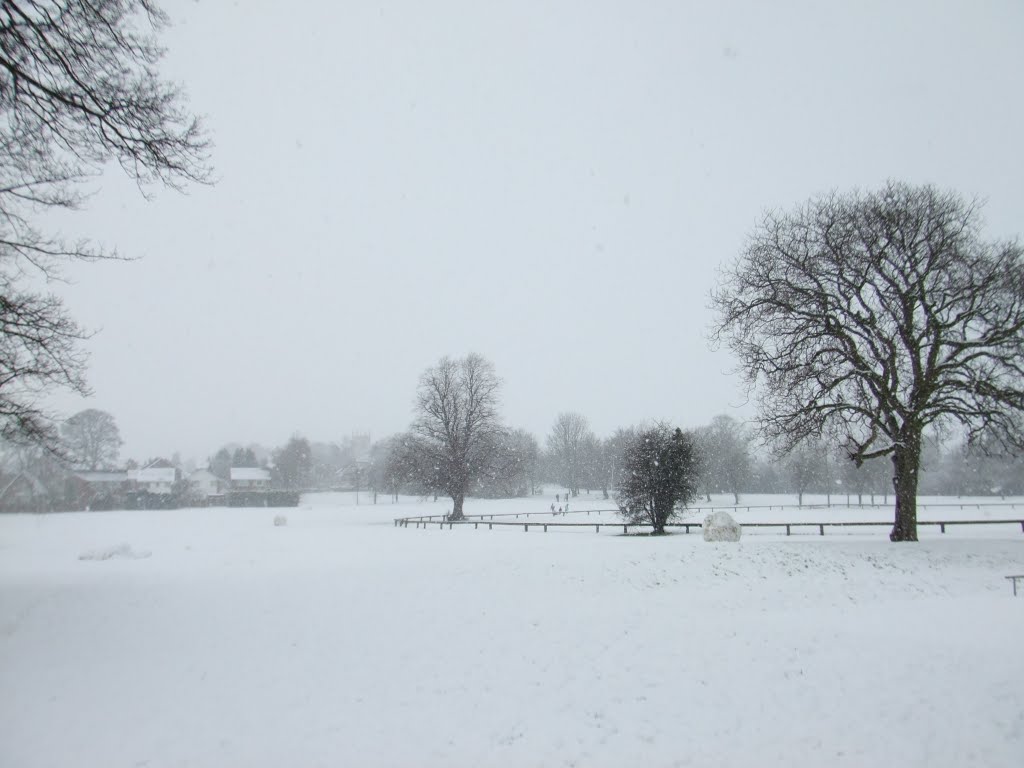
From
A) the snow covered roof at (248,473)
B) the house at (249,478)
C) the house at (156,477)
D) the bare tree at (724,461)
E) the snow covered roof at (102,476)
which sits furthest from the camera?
the house at (249,478)

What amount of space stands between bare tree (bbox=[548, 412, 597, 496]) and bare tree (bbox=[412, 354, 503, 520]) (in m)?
58.5

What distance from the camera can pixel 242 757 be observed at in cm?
729

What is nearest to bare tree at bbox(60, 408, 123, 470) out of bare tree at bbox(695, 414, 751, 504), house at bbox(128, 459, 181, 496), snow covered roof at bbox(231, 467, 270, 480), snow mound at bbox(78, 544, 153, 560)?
house at bbox(128, 459, 181, 496)

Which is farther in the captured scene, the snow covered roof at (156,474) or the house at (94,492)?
the snow covered roof at (156,474)

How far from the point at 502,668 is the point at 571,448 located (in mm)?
99533

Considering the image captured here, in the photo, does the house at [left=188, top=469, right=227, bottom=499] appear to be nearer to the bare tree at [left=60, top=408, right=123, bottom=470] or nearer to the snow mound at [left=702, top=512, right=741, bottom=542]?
the bare tree at [left=60, top=408, right=123, bottom=470]

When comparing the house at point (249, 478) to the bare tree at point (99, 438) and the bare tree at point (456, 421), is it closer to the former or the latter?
the bare tree at point (99, 438)

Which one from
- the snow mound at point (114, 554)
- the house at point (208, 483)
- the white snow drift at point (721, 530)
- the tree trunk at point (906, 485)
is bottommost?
the house at point (208, 483)

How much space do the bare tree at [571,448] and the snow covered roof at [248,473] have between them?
186 feet

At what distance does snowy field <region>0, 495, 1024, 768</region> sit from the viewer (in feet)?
25.8

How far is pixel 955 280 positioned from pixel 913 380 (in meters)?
3.55

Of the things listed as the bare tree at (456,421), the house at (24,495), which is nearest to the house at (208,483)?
the house at (24,495)

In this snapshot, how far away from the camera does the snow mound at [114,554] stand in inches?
782

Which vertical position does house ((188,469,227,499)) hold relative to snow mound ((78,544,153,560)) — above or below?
below
